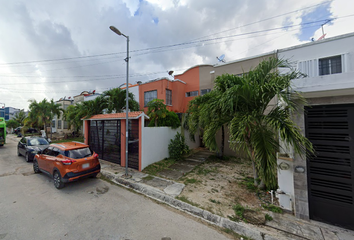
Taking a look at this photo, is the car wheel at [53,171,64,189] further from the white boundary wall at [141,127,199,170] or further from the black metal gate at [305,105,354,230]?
the black metal gate at [305,105,354,230]

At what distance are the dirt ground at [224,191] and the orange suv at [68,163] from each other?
3.84 m

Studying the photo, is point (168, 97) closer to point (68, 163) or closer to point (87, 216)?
point (68, 163)

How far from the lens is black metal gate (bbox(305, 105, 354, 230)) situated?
10.6 ft

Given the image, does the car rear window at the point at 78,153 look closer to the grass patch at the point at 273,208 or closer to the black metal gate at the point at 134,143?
the black metal gate at the point at 134,143

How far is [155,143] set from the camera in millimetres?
8070

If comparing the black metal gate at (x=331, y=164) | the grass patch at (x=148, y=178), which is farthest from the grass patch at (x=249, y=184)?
the grass patch at (x=148, y=178)

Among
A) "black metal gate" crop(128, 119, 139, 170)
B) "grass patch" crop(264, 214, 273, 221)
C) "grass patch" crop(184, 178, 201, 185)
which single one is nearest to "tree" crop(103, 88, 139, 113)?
"black metal gate" crop(128, 119, 139, 170)

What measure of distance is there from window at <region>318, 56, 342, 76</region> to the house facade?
6.12 metres

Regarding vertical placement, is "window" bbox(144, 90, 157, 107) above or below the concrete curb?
above

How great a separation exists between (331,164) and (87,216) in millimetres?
6300

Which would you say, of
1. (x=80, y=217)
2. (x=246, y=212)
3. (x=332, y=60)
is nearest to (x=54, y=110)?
(x=80, y=217)

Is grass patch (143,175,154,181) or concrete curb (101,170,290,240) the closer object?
concrete curb (101,170,290,240)

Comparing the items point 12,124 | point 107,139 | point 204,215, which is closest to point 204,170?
point 204,215

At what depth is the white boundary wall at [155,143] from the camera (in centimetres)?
738
